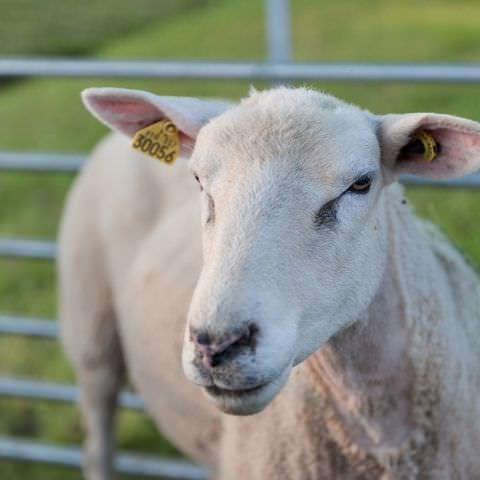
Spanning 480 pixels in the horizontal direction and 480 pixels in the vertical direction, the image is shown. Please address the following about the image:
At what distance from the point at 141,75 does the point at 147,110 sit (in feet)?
3.79

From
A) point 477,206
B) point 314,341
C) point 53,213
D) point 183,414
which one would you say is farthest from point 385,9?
point 314,341

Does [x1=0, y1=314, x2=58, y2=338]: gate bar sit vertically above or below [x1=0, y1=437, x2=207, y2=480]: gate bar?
above

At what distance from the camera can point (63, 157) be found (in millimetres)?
4219

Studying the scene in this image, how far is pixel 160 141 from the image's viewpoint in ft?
8.82

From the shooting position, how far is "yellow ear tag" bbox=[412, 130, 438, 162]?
8.04ft

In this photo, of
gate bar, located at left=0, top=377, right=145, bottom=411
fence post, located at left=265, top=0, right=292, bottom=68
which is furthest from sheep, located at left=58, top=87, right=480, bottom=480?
gate bar, located at left=0, top=377, right=145, bottom=411

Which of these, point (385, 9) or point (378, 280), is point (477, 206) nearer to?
point (378, 280)

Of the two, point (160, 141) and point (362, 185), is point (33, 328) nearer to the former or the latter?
point (160, 141)

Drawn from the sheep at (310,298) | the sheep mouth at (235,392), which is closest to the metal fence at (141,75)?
the sheep at (310,298)

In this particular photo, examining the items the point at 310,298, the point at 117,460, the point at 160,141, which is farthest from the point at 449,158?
the point at 117,460

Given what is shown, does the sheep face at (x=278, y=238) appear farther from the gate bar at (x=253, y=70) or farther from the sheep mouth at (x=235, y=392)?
the gate bar at (x=253, y=70)

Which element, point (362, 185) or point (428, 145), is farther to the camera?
point (428, 145)

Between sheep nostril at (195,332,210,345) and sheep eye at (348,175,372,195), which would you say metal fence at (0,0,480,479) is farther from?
sheep nostril at (195,332,210,345)

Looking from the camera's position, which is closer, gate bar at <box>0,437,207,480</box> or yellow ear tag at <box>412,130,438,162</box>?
yellow ear tag at <box>412,130,438,162</box>
